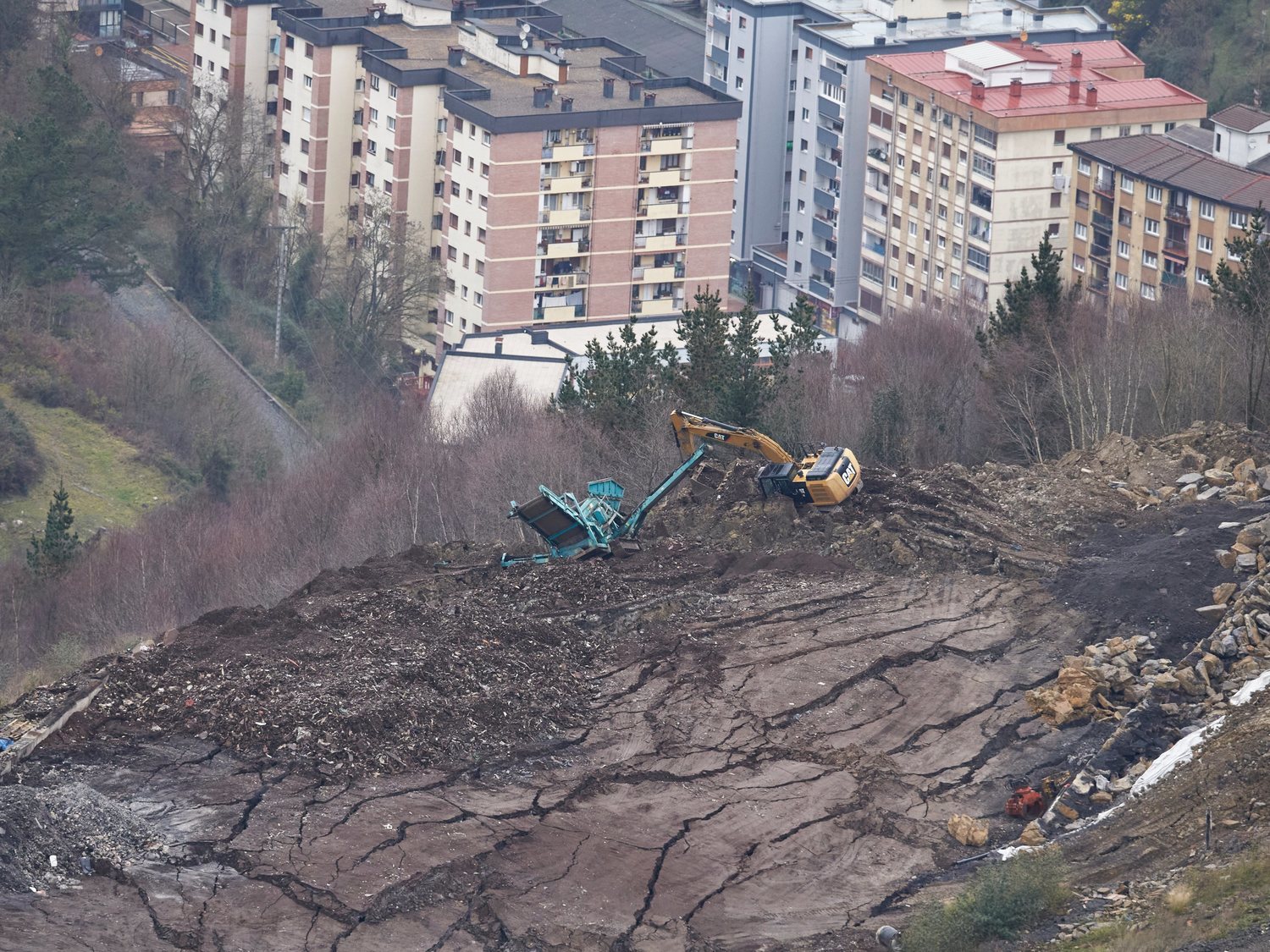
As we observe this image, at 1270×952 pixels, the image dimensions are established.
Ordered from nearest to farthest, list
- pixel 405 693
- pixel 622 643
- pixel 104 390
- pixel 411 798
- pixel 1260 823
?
1. pixel 1260 823
2. pixel 411 798
3. pixel 405 693
4. pixel 622 643
5. pixel 104 390

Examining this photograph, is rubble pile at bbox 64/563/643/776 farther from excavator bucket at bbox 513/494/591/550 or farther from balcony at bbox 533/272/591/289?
balcony at bbox 533/272/591/289

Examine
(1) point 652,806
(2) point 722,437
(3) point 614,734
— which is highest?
(2) point 722,437

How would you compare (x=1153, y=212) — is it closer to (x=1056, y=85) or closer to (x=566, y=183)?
(x=1056, y=85)

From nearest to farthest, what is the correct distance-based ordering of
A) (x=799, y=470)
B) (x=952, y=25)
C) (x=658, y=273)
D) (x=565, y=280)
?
(x=799, y=470) → (x=565, y=280) → (x=658, y=273) → (x=952, y=25)

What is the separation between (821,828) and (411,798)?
4523mm

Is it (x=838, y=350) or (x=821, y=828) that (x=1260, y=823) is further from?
(x=838, y=350)

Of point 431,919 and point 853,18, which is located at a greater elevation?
point 853,18

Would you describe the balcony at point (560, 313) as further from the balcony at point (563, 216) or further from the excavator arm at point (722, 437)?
the excavator arm at point (722, 437)

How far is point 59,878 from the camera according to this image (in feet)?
73.6

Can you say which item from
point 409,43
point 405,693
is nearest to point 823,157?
point 409,43

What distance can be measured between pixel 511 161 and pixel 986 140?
15180 millimetres

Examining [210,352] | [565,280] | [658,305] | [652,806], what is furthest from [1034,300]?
[658,305]

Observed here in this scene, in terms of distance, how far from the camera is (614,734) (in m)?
27.0

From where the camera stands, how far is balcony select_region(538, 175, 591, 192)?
7275 cm
